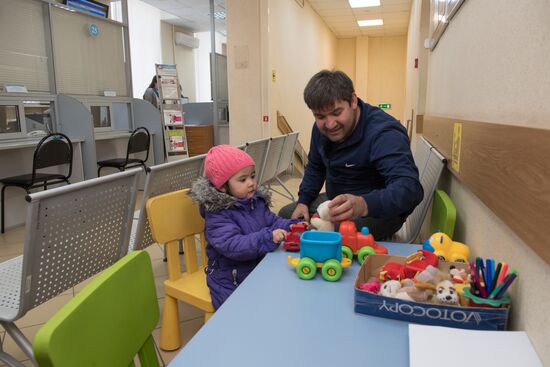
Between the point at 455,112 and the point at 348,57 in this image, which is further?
the point at 348,57

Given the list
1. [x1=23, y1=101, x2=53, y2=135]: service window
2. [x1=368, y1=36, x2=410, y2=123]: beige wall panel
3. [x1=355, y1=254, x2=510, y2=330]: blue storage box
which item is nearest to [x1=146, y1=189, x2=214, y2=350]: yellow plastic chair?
[x1=355, y1=254, x2=510, y2=330]: blue storage box

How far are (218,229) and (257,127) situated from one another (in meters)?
4.30

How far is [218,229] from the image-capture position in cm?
148

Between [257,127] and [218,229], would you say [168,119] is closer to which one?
[257,127]

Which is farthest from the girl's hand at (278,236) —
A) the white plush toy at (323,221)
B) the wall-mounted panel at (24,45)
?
the wall-mounted panel at (24,45)

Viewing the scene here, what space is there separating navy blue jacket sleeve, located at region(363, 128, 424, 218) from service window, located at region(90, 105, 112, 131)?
4.71 meters

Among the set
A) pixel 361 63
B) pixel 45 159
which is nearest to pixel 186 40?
pixel 361 63

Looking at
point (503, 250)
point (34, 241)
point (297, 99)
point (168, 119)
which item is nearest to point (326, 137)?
point (503, 250)

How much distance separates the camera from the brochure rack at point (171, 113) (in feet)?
19.8

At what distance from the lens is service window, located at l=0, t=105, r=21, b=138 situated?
412cm

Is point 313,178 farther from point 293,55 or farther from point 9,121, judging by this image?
point 293,55

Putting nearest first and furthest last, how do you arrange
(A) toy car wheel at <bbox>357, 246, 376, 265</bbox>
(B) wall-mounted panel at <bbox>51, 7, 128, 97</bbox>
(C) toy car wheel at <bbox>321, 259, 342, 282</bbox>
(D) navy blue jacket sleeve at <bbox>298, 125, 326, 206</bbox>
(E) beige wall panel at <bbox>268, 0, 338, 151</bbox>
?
1. (C) toy car wheel at <bbox>321, 259, 342, 282</bbox>
2. (A) toy car wheel at <bbox>357, 246, 376, 265</bbox>
3. (D) navy blue jacket sleeve at <bbox>298, 125, 326, 206</bbox>
4. (B) wall-mounted panel at <bbox>51, 7, 128, 97</bbox>
5. (E) beige wall panel at <bbox>268, 0, 338, 151</bbox>

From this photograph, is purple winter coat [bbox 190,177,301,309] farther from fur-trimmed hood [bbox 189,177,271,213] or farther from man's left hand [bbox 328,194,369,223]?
man's left hand [bbox 328,194,369,223]

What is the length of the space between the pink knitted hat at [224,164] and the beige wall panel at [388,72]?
1053cm
